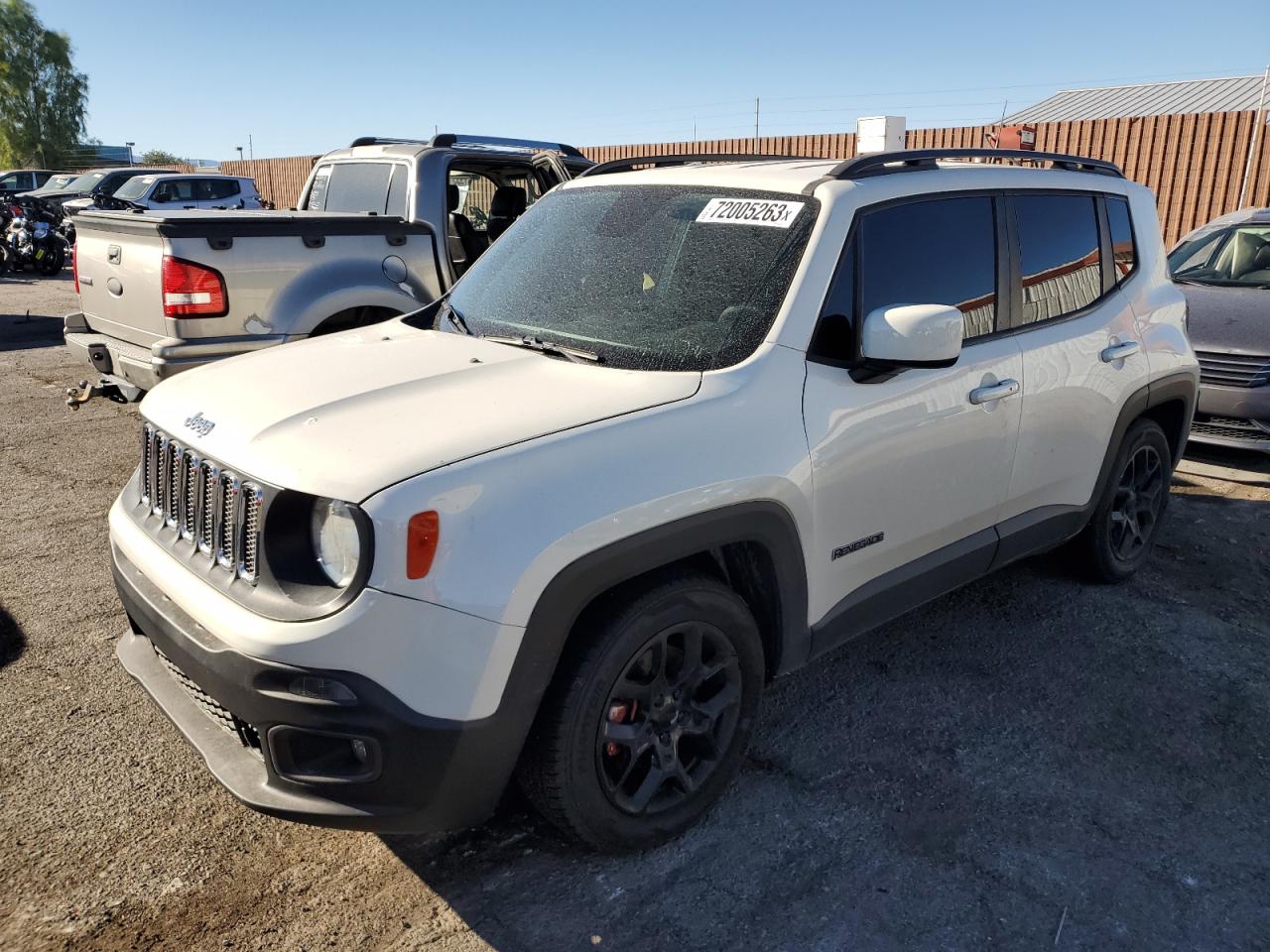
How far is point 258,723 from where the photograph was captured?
7.66 ft

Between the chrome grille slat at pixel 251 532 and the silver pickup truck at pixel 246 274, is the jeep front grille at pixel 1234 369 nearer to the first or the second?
the silver pickup truck at pixel 246 274

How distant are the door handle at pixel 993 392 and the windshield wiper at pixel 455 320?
1772 millimetres

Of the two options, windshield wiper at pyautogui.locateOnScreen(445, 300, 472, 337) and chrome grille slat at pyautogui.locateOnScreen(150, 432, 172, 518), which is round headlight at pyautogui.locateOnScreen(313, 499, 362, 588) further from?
windshield wiper at pyautogui.locateOnScreen(445, 300, 472, 337)

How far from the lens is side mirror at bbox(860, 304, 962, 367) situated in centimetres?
293

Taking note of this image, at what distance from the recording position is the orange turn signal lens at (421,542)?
224 cm

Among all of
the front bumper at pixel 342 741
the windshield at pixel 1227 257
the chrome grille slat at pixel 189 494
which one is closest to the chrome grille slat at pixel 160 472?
the chrome grille slat at pixel 189 494

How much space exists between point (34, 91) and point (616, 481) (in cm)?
7499

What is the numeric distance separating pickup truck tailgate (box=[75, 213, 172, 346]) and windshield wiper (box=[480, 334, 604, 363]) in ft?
9.84

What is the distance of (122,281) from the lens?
5867 mm

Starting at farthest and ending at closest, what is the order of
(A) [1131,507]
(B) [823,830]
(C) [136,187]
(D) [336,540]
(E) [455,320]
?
(C) [136,187], (A) [1131,507], (E) [455,320], (B) [823,830], (D) [336,540]

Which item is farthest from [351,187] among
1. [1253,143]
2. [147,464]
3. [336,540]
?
[1253,143]

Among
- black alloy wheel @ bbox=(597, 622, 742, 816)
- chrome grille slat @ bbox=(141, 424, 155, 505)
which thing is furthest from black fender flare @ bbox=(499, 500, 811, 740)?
chrome grille slat @ bbox=(141, 424, 155, 505)

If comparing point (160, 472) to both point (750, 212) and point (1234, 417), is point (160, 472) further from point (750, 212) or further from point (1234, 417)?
point (1234, 417)

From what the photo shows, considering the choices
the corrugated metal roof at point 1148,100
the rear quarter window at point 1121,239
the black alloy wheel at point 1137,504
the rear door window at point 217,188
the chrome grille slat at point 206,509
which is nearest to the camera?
the chrome grille slat at point 206,509
